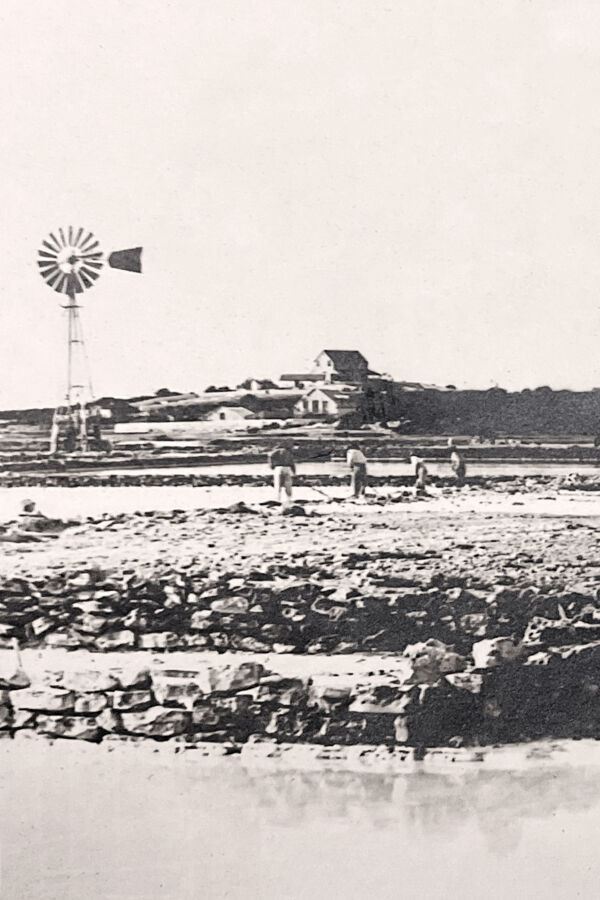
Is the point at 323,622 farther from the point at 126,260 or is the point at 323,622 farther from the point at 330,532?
the point at 126,260

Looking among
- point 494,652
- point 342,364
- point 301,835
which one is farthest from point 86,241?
point 301,835

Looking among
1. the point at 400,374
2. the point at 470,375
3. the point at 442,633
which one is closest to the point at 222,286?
the point at 400,374

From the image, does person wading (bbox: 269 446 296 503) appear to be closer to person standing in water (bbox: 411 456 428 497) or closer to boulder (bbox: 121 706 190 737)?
person standing in water (bbox: 411 456 428 497)

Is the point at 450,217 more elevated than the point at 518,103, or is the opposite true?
the point at 518,103

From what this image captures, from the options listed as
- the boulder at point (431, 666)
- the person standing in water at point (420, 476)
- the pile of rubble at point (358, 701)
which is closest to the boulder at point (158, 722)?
the pile of rubble at point (358, 701)

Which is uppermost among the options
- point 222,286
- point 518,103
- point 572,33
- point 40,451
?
point 572,33

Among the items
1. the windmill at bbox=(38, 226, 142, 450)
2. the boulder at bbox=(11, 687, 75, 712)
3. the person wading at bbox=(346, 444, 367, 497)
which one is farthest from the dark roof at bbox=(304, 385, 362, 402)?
the boulder at bbox=(11, 687, 75, 712)

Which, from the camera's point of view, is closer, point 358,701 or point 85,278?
point 358,701

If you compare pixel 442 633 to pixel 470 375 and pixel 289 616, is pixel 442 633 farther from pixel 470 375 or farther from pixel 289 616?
pixel 470 375
